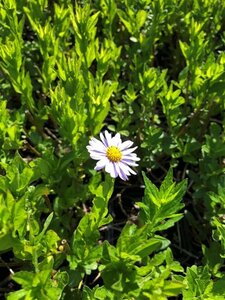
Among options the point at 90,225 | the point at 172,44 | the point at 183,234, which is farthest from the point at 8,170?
the point at 172,44

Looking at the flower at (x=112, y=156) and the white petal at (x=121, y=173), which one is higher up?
the flower at (x=112, y=156)

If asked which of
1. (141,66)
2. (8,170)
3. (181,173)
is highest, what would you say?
(141,66)

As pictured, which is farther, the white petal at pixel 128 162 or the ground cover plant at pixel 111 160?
the white petal at pixel 128 162

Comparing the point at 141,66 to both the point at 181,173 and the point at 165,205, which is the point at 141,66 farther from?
the point at 165,205

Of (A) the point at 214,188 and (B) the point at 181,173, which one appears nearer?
(A) the point at 214,188

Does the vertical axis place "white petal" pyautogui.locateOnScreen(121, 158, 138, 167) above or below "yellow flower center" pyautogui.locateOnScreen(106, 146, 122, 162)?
below
